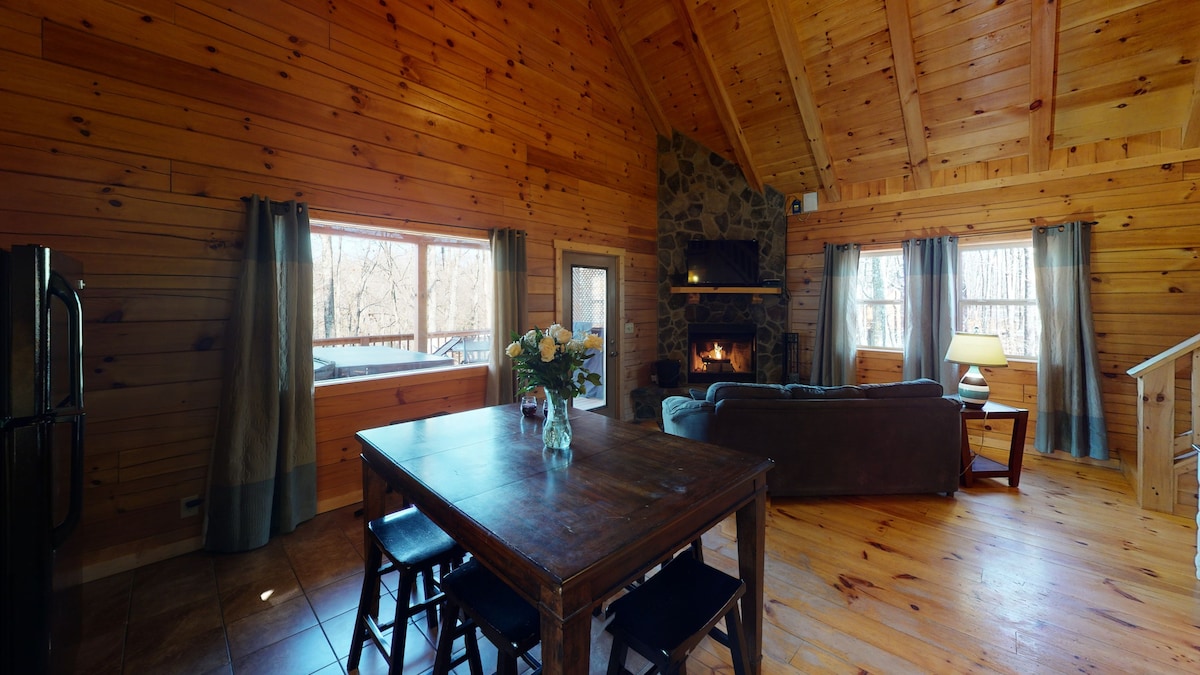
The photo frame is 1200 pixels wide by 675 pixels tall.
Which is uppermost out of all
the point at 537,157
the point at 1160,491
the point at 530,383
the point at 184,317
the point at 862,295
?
the point at 537,157

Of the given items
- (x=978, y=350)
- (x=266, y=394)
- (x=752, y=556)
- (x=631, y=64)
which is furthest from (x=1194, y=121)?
(x=266, y=394)

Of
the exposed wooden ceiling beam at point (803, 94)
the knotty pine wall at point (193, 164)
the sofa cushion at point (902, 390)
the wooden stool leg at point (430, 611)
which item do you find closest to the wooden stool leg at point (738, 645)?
the wooden stool leg at point (430, 611)

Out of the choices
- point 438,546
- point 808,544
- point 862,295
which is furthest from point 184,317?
point 862,295

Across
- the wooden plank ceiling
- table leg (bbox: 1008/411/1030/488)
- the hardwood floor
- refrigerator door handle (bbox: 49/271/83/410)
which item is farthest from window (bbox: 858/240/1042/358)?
refrigerator door handle (bbox: 49/271/83/410)

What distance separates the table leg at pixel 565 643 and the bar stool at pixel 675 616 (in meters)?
0.21

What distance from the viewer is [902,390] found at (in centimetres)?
319

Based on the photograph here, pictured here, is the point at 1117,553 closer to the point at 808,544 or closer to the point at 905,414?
the point at 905,414

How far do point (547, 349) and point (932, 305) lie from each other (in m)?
4.68

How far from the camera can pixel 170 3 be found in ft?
8.11

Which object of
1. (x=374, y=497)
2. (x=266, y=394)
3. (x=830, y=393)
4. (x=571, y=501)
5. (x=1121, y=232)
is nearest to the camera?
(x=571, y=501)

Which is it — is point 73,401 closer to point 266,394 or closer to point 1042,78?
point 266,394

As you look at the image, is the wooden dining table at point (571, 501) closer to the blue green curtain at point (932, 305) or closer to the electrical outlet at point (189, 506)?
the electrical outlet at point (189, 506)

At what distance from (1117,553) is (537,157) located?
5.00 metres

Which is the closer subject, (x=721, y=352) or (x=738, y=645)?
(x=738, y=645)
